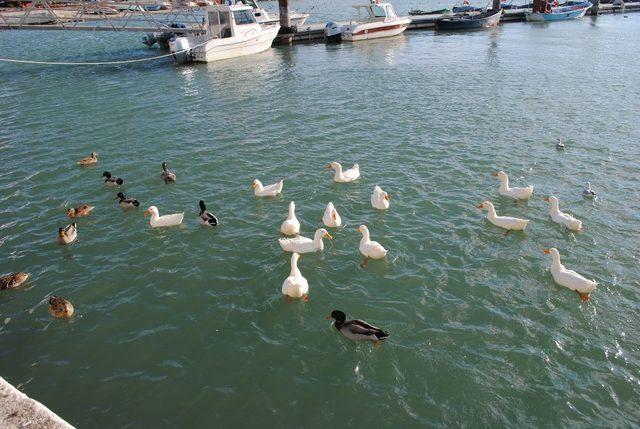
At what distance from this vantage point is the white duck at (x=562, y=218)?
13.6m

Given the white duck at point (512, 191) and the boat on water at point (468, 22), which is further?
the boat on water at point (468, 22)

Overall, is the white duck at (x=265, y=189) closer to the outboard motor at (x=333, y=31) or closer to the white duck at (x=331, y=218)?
the white duck at (x=331, y=218)

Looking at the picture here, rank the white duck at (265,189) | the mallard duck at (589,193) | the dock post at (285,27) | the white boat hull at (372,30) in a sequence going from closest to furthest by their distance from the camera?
the mallard duck at (589,193) → the white duck at (265,189) → the dock post at (285,27) → the white boat hull at (372,30)

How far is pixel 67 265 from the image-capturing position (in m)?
12.7

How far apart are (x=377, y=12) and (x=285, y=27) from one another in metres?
10.2

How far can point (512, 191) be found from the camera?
15492 mm

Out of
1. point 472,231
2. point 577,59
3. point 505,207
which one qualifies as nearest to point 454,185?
point 505,207

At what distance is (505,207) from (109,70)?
32981 millimetres

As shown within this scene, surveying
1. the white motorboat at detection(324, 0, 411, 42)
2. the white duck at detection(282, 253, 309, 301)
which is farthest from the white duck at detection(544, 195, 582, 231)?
the white motorboat at detection(324, 0, 411, 42)

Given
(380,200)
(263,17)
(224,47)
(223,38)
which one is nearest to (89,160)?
(380,200)

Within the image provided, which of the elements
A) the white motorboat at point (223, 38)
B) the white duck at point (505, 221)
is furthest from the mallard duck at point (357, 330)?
the white motorboat at point (223, 38)

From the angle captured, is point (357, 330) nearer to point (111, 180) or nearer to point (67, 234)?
point (67, 234)

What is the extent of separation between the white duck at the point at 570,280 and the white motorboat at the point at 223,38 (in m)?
33.4

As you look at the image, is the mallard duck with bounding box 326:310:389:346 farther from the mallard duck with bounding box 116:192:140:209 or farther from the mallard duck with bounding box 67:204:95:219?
the mallard duck with bounding box 67:204:95:219
